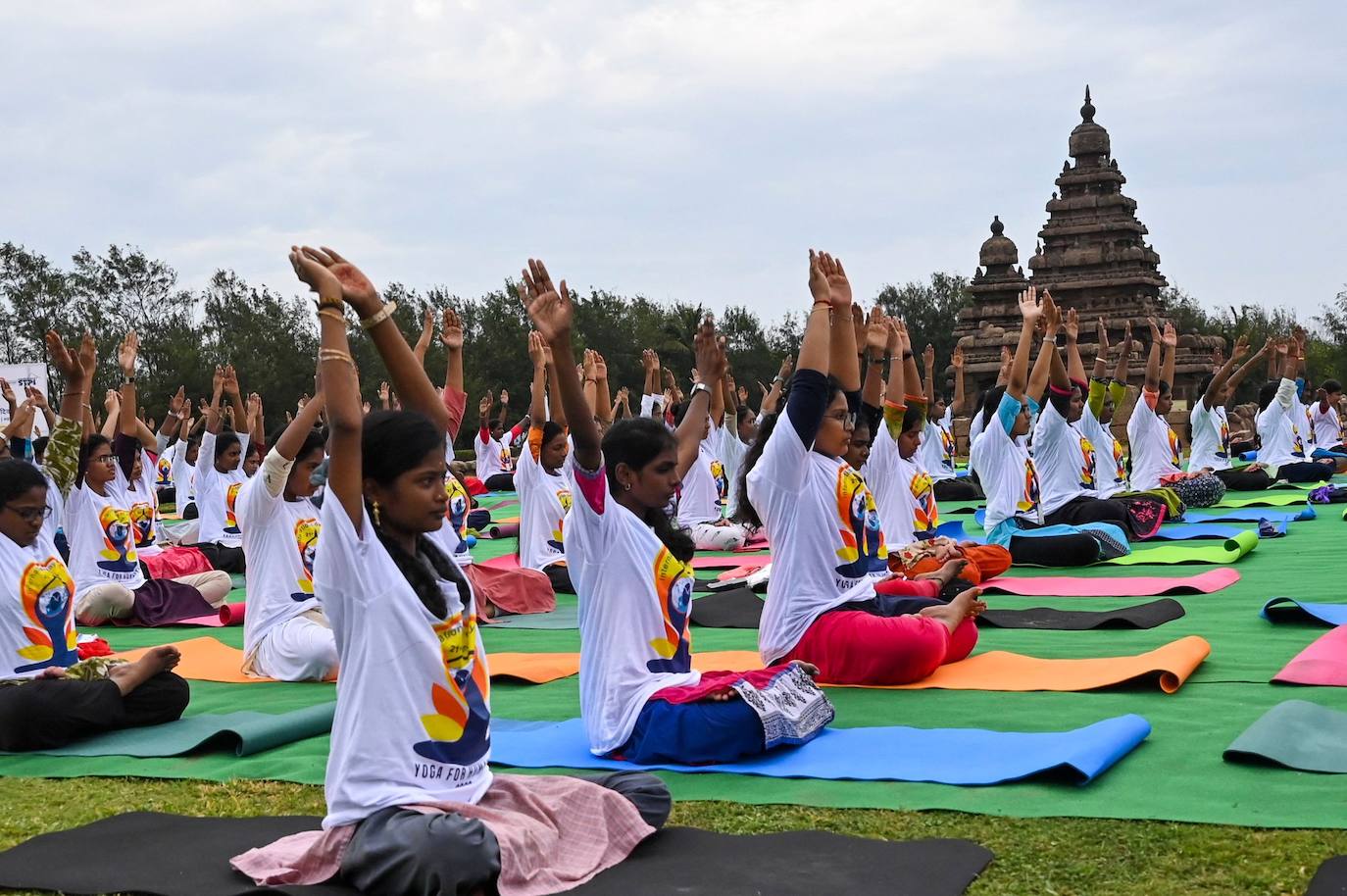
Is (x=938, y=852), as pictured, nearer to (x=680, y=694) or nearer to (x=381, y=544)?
(x=680, y=694)

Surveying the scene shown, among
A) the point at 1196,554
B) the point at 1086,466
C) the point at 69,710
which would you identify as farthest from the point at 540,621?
the point at 1086,466

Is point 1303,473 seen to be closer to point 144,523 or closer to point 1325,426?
point 1325,426

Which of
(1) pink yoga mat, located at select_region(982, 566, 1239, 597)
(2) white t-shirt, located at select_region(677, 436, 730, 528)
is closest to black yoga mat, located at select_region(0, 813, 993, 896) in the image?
(1) pink yoga mat, located at select_region(982, 566, 1239, 597)

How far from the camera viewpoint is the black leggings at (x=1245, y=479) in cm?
1647

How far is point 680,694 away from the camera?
494cm

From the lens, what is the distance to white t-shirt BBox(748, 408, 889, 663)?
5.95m

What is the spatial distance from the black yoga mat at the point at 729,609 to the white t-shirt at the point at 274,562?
240 centimetres

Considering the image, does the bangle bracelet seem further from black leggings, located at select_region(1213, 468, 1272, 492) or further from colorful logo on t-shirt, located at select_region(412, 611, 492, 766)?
black leggings, located at select_region(1213, 468, 1272, 492)

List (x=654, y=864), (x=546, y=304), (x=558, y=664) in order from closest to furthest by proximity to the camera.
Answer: (x=654, y=864)
(x=546, y=304)
(x=558, y=664)

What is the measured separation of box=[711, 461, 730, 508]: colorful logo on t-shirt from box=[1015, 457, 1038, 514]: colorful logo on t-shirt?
3782mm

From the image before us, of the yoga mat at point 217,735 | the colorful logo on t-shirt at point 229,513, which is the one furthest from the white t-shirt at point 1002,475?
the yoga mat at point 217,735

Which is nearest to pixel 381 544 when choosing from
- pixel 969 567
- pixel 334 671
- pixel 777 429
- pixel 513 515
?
pixel 777 429

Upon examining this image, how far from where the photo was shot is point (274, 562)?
7219 mm

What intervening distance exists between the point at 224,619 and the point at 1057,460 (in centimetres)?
692
